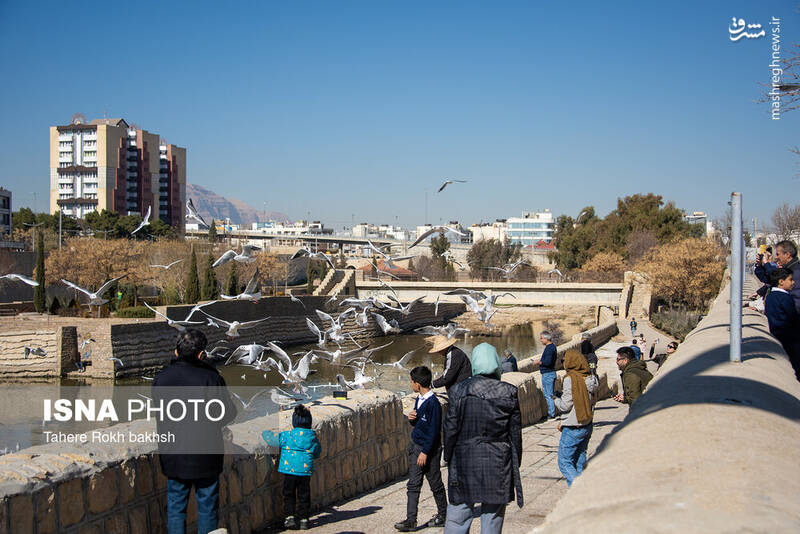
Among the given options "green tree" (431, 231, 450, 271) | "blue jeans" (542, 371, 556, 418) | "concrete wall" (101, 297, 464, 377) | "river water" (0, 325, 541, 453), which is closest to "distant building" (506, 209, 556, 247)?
"green tree" (431, 231, 450, 271)

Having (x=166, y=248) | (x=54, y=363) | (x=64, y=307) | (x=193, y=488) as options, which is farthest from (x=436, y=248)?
(x=193, y=488)

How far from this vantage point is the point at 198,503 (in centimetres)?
417

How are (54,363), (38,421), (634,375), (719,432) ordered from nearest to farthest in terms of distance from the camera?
(719,432), (634,375), (38,421), (54,363)

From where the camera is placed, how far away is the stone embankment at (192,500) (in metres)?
3.58

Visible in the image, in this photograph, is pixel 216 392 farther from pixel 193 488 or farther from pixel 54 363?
pixel 54 363

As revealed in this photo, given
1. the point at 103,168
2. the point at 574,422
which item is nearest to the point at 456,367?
the point at 574,422

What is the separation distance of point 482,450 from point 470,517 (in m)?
0.44

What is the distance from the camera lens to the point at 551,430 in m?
10.0

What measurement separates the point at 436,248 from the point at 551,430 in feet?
205

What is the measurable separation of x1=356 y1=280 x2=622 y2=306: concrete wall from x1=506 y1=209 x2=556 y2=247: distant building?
8476cm

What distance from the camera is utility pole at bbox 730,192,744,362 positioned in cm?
420

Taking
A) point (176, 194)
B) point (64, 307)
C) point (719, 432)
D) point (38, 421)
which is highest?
point (176, 194)

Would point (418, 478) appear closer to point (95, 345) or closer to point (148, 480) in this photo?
point (148, 480)

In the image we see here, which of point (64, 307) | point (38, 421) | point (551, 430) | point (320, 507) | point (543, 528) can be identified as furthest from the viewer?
point (64, 307)
